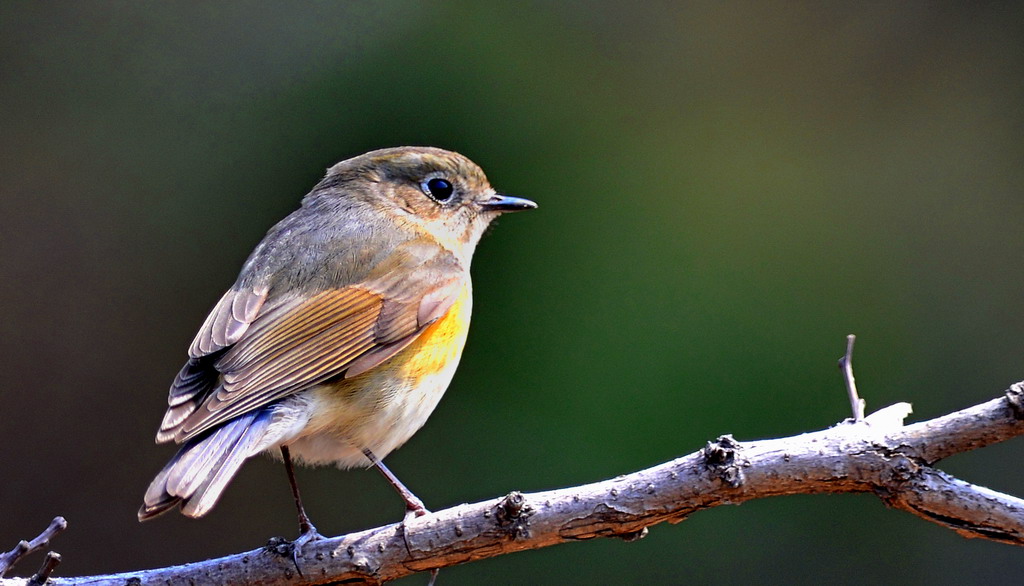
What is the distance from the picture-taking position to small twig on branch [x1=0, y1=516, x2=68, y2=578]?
9.45ft

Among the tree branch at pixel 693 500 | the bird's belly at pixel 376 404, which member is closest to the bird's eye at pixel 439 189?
the bird's belly at pixel 376 404

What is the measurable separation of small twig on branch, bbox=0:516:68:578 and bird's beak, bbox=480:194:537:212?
2179 millimetres

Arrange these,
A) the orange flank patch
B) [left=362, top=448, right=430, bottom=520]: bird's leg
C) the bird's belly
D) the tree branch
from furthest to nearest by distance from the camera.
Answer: the orange flank patch, the bird's belly, [left=362, top=448, right=430, bottom=520]: bird's leg, the tree branch

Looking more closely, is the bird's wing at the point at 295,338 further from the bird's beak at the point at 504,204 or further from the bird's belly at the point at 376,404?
the bird's beak at the point at 504,204

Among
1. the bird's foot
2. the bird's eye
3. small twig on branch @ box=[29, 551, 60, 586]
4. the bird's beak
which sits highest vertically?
the bird's beak

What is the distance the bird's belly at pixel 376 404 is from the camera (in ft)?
11.4

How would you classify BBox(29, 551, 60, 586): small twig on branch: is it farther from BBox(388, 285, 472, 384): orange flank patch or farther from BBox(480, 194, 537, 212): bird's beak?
BBox(480, 194, 537, 212): bird's beak

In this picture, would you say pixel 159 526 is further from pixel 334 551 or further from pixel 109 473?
pixel 334 551

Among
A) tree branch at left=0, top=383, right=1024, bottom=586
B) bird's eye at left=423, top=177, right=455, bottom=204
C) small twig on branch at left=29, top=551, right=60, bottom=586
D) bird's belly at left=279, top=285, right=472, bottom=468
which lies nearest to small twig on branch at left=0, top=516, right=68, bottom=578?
small twig on branch at left=29, top=551, right=60, bottom=586

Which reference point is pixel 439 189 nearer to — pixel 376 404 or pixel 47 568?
pixel 376 404

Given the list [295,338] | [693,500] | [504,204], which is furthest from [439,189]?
[693,500]

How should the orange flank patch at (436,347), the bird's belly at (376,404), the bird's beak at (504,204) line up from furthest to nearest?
the bird's beak at (504,204), the orange flank patch at (436,347), the bird's belly at (376,404)

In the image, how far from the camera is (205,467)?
2.96 metres

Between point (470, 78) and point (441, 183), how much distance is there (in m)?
2.23
